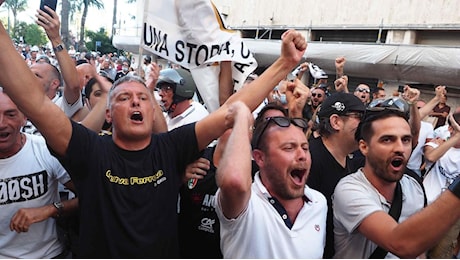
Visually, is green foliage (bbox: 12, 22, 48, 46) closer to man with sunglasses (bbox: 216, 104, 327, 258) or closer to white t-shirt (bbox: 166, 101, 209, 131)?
white t-shirt (bbox: 166, 101, 209, 131)

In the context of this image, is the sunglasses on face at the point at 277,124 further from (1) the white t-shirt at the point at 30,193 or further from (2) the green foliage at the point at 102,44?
(2) the green foliage at the point at 102,44

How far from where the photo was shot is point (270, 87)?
2436mm

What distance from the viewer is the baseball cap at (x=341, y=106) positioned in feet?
10.6

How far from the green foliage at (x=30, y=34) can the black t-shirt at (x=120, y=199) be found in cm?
5606

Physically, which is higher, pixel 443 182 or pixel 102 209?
pixel 102 209

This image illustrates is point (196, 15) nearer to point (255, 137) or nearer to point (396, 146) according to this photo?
point (255, 137)

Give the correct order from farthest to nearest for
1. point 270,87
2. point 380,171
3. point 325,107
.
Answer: point 325,107, point 270,87, point 380,171

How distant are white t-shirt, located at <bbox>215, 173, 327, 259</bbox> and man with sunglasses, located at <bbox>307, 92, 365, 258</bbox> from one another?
453 millimetres

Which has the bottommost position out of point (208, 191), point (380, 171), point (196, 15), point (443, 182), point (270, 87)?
point (443, 182)

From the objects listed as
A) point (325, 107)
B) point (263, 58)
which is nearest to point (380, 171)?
point (325, 107)

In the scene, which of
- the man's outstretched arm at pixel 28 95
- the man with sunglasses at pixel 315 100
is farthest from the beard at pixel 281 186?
the man with sunglasses at pixel 315 100

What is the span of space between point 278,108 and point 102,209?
1.57 meters

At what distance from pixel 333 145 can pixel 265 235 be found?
1.30 m

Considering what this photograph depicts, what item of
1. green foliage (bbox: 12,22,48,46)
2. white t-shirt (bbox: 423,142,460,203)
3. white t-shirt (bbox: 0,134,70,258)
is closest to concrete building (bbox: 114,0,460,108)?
white t-shirt (bbox: 423,142,460,203)
